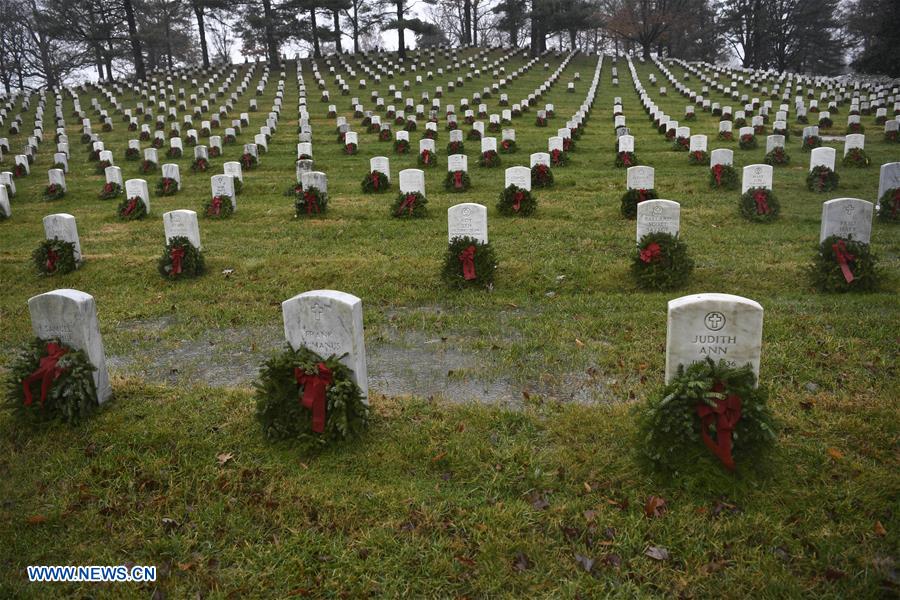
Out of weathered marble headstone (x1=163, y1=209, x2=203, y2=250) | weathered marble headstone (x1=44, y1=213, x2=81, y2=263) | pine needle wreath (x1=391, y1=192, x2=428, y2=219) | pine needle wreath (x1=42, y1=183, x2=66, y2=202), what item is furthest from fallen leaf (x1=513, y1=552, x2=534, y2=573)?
pine needle wreath (x1=42, y1=183, x2=66, y2=202)

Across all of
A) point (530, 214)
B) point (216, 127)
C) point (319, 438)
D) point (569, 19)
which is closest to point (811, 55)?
point (569, 19)

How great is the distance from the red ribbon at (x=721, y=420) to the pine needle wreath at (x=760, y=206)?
8.61 metres

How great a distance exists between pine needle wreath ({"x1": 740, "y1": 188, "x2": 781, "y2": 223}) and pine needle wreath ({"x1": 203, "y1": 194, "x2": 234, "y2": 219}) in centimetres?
1067

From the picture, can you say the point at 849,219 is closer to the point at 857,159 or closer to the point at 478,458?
the point at 478,458

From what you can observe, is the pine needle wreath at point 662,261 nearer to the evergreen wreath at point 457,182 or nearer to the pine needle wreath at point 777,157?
the evergreen wreath at point 457,182

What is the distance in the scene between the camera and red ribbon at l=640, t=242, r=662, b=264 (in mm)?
8391

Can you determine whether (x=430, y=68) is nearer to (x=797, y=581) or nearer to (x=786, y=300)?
(x=786, y=300)

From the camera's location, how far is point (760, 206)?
11.7 metres

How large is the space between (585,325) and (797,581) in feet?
13.4

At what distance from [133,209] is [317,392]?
11510 millimetres

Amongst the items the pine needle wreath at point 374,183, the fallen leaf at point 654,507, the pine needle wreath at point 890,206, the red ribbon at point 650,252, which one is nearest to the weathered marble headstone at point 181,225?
the pine needle wreath at point 374,183

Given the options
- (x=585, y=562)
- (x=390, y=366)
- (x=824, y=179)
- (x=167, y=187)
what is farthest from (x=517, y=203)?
(x=167, y=187)

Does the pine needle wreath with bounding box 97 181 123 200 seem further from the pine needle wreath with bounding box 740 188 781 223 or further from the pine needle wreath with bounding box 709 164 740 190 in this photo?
the pine needle wreath with bounding box 740 188 781 223

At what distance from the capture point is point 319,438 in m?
5.03
